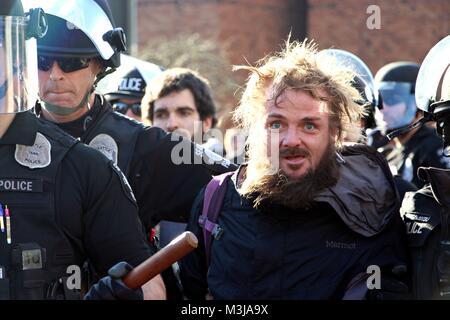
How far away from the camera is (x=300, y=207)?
350 cm

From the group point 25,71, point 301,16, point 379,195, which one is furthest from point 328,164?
point 301,16

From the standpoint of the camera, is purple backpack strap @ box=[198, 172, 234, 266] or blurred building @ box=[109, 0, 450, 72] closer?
purple backpack strap @ box=[198, 172, 234, 266]

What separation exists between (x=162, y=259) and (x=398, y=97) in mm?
4986

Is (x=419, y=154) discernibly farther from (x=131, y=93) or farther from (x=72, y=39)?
(x=72, y=39)

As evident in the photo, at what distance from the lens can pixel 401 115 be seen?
7.57 meters

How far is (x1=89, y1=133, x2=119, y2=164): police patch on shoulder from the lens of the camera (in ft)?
14.4

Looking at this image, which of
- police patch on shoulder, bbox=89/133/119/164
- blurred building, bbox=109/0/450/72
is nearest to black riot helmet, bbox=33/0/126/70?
police patch on shoulder, bbox=89/133/119/164

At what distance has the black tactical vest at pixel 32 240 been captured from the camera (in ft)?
10.6

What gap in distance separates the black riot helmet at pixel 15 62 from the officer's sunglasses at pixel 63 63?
872 mm

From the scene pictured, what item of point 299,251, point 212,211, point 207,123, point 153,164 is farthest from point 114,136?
point 207,123

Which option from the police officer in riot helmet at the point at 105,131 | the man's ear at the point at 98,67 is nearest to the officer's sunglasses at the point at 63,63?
the police officer in riot helmet at the point at 105,131

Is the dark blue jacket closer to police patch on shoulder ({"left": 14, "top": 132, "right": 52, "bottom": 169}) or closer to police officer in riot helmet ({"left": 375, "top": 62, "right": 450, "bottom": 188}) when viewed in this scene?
police patch on shoulder ({"left": 14, "top": 132, "right": 52, "bottom": 169})

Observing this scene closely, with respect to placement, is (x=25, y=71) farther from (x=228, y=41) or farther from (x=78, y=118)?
(x=228, y=41)
